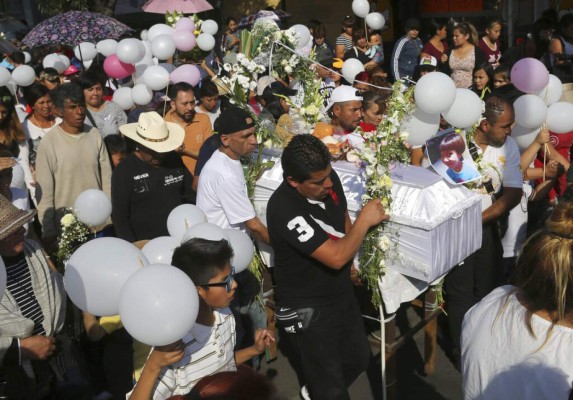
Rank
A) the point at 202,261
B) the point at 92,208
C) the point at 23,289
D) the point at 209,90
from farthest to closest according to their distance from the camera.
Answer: the point at 209,90, the point at 92,208, the point at 23,289, the point at 202,261

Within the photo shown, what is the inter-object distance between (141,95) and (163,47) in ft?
2.90

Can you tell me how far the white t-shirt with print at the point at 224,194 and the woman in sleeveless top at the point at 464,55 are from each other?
17.3ft

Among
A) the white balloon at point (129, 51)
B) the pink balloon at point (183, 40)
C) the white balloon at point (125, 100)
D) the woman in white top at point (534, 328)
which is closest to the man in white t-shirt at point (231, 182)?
the woman in white top at point (534, 328)

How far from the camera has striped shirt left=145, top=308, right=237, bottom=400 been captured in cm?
249

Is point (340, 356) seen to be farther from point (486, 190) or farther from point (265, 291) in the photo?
point (486, 190)

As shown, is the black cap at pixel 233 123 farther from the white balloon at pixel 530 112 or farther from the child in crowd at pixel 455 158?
the white balloon at pixel 530 112

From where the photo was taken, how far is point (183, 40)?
7852 millimetres

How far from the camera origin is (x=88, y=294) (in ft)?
8.88

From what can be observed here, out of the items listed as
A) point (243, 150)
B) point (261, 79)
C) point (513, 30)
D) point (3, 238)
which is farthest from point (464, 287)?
point (513, 30)

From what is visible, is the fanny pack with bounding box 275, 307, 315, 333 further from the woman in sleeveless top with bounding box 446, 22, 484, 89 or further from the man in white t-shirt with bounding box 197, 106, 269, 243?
the woman in sleeveless top with bounding box 446, 22, 484, 89

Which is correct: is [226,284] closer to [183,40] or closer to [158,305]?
[158,305]

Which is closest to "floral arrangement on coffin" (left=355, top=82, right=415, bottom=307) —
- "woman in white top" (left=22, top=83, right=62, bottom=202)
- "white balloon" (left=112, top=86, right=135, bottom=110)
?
"woman in white top" (left=22, top=83, right=62, bottom=202)

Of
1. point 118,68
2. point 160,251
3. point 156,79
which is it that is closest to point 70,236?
point 160,251

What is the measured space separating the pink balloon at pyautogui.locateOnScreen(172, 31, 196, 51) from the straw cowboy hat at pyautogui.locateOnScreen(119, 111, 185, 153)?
11.3 ft
